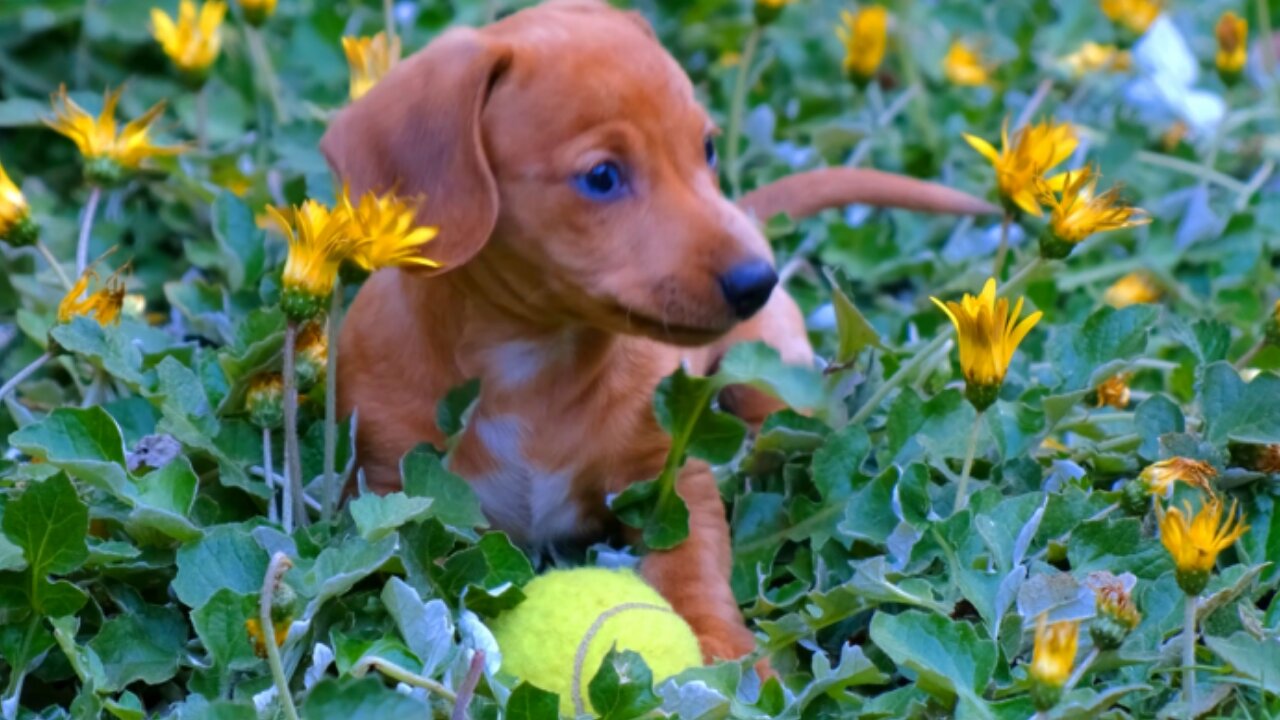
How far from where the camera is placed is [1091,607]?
216 cm

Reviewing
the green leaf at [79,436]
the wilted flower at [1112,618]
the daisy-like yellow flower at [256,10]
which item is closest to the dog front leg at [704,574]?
the wilted flower at [1112,618]

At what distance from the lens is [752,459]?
2846mm

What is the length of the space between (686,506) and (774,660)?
0.95 ft

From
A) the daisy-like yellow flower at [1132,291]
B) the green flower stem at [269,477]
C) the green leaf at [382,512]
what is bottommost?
the daisy-like yellow flower at [1132,291]

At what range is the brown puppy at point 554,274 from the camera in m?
2.35

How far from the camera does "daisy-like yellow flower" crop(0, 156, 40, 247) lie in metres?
2.55

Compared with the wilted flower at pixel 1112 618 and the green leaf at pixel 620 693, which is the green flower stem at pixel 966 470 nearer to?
the wilted flower at pixel 1112 618

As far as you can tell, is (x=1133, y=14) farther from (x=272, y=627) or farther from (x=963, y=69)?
(x=272, y=627)

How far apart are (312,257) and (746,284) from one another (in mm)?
576

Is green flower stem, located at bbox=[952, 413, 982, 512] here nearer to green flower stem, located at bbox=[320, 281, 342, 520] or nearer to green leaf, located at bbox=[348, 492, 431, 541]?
green leaf, located at bbox=[348, 492, 431, 541]

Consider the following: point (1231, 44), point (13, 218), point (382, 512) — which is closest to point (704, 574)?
point (382, 512)

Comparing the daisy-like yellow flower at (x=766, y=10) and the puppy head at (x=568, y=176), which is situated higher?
the puppy head at (x=568, y=176)

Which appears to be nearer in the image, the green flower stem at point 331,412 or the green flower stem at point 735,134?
the green flower stem at point 331,412

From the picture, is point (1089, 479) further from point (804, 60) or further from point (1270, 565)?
point (804, 60)
